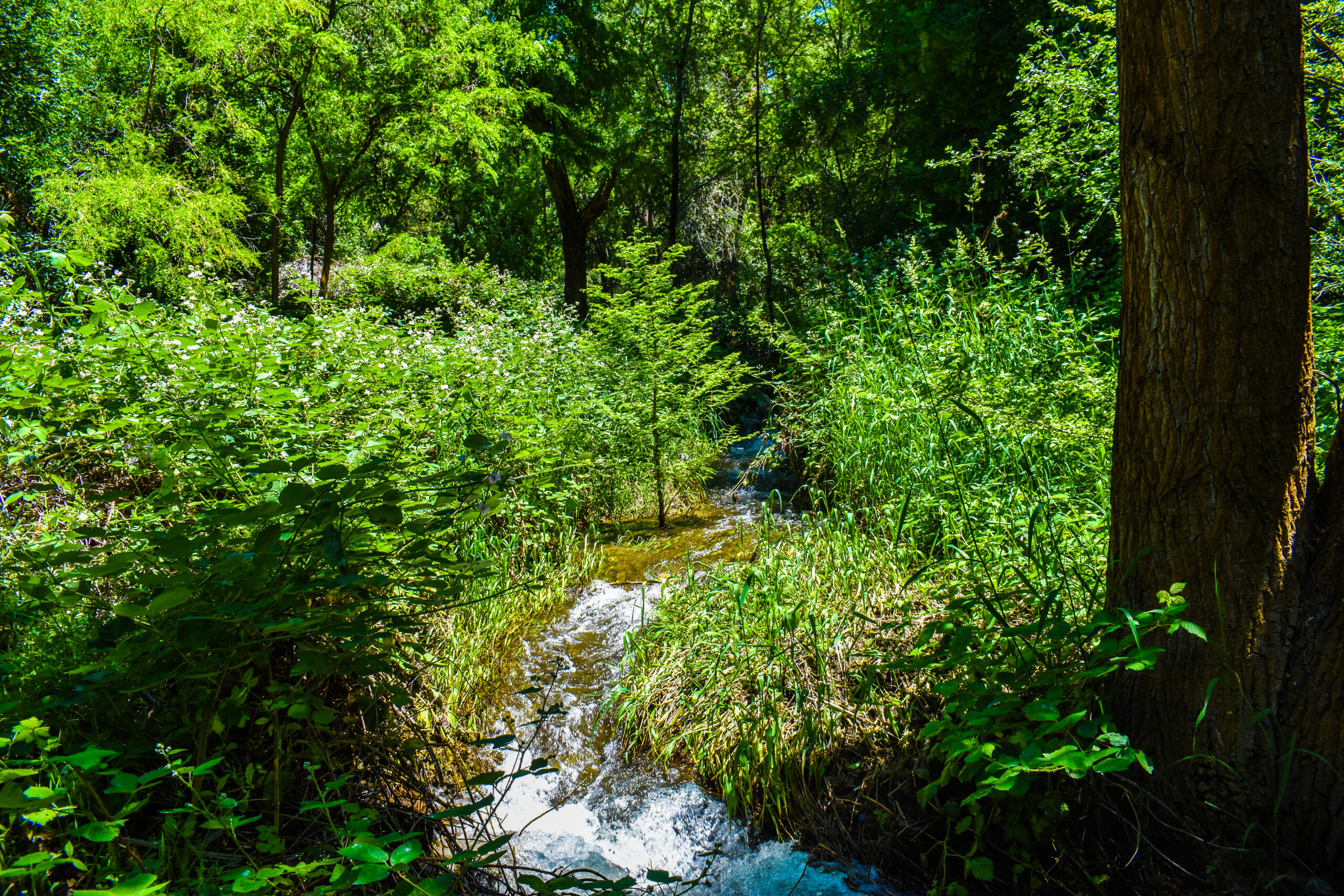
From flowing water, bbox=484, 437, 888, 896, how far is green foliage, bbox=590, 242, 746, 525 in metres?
1.79

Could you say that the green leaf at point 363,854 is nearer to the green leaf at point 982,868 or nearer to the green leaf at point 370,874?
the green leaf at point 370,874

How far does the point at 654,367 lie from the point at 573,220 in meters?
7.85

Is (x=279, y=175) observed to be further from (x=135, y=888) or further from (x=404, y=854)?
(x=404, y=854)

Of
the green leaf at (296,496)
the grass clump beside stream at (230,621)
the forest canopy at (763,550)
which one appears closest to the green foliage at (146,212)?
the forest canopy at (763,550)

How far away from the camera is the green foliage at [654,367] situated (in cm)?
547

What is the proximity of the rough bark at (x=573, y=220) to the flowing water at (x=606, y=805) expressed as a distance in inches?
336

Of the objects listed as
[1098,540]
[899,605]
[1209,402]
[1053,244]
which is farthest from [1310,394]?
[1053,244]

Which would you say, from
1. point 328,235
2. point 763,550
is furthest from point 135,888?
point 328,235

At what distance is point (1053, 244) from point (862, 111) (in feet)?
16.6

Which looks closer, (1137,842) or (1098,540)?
(1137,842)

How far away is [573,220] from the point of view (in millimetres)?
12164

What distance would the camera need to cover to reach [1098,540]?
→ 269cm

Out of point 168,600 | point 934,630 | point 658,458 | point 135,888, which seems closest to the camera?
point 135,888

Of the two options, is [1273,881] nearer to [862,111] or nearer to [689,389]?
[689,389]
